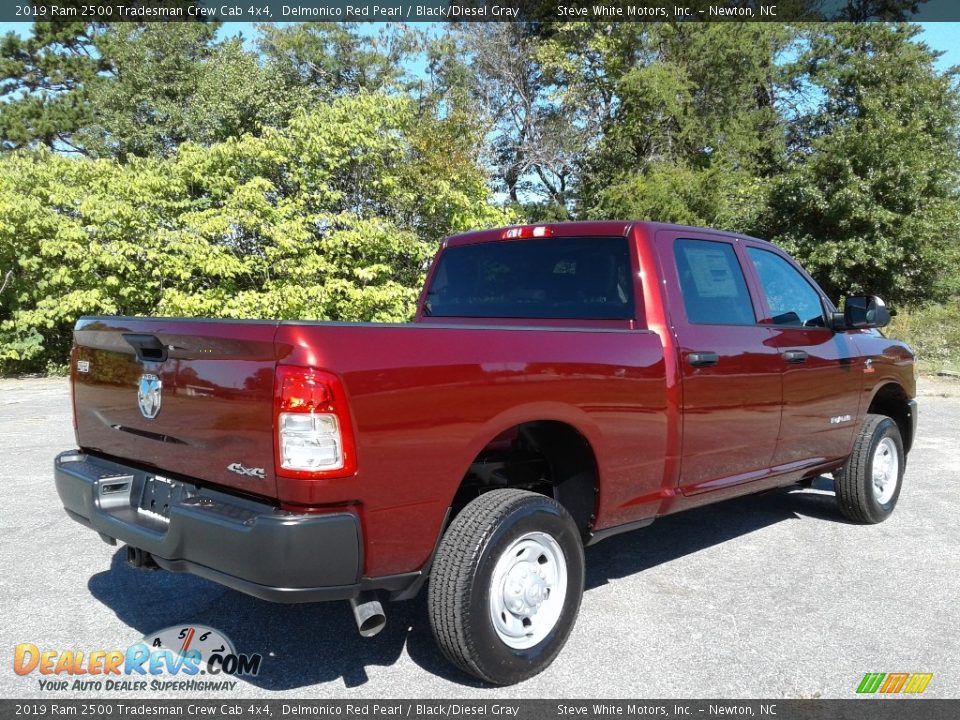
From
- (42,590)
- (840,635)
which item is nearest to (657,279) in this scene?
(840,635)

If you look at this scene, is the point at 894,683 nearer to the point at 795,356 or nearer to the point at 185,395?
the point at 795,356

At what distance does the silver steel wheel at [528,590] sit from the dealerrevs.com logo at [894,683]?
4.14 feet

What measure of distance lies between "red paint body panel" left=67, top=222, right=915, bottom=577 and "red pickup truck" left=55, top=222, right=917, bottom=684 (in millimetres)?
10

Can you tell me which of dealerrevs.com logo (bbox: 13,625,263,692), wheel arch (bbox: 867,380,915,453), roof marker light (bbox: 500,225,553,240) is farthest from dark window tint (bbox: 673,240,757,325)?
dealerrevs.com logo (bbox: 13,625,263,692)

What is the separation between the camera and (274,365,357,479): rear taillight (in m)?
2.59

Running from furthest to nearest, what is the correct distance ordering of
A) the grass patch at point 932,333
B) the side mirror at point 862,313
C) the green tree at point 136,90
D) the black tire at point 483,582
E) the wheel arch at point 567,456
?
the green tree at point 136,90 → the grass patch at point 932,333 → the side mirror at point 862,313 → the wheel arch at point 567,456 → the black tire at point 483,582

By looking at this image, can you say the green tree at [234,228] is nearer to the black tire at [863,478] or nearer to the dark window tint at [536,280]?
the dark window tint at [536,280]

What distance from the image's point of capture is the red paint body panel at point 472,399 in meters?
2.68

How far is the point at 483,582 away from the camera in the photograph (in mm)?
2990

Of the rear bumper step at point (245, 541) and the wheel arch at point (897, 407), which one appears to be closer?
the rear bumper step at point (245, 541)

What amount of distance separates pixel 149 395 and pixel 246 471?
2.18 ft

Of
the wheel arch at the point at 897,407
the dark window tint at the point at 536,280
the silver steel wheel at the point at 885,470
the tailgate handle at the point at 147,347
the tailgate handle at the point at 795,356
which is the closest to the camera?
the tailgate handle at the point at 147,347

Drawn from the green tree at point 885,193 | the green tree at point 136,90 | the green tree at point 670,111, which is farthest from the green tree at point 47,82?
the green tree at point 885,193

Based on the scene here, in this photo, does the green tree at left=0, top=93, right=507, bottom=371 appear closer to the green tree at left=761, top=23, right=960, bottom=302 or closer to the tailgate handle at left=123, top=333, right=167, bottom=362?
the green tree at left=761, top=23, right=960, bottom=302
